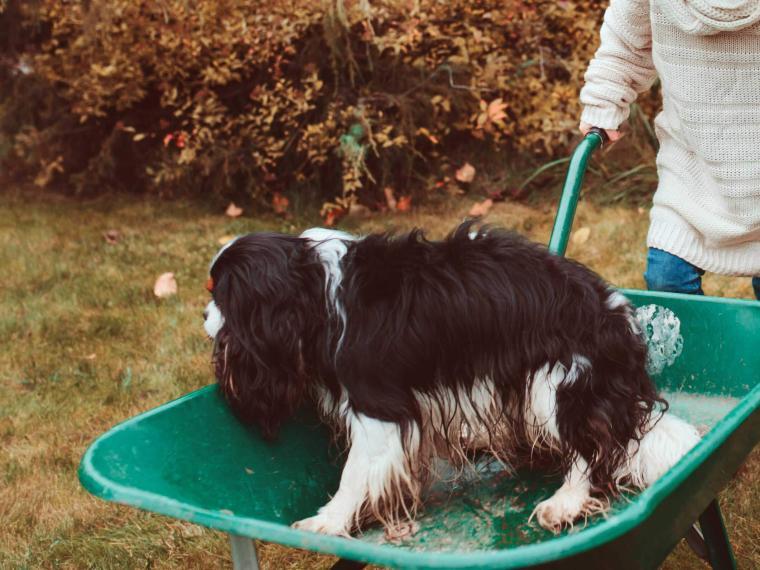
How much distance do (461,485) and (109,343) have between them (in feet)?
7.83

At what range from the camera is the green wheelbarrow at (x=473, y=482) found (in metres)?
1.19

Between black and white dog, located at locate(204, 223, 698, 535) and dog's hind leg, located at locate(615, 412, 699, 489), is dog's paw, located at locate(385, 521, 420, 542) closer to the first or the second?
black and white dog, located at locate(204, 223, 698, 535)

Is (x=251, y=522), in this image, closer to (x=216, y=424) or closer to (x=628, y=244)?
(x=216, y=424)

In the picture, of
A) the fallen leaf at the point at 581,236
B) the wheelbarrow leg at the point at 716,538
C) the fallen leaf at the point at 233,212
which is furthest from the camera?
the fallen leaf at the point at 233,212

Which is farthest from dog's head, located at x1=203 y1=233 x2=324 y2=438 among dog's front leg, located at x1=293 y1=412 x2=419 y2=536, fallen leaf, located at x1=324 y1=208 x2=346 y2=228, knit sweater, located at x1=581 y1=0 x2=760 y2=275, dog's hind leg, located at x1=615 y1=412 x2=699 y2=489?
fallen leaf, located at x1=324 y1=208 x2=346 y2=228

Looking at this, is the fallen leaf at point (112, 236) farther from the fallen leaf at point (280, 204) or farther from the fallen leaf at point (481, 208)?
the fallen leaf at point (481, 208)

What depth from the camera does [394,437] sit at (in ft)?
5.90

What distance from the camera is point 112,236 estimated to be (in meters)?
5.61

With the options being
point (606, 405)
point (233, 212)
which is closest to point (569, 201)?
point (606, 405)

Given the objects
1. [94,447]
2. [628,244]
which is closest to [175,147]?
[628,244]

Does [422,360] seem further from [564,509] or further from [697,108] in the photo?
[697,108]

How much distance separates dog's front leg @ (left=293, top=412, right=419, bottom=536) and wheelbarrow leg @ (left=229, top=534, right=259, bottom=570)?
331mm

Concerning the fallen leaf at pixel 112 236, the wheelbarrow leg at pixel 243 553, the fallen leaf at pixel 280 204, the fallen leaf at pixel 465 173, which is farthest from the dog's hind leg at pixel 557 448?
the fallen leaf at pixel 112 236

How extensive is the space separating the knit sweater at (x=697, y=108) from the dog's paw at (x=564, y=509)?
848 mm
